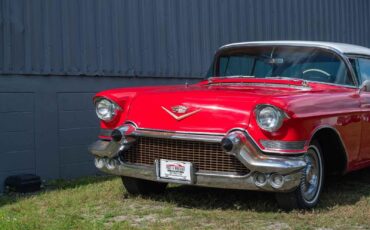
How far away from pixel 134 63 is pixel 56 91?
134 centimetres

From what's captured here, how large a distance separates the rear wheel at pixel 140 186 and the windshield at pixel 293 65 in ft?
4.87

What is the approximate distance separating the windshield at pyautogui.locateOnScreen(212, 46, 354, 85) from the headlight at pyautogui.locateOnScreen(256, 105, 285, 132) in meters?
1.28

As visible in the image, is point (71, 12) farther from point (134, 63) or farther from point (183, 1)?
point (183, 1)

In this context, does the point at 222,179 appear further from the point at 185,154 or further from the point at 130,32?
the point at 130,32

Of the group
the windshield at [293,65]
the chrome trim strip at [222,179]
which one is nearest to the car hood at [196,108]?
the chrome trim strip at [222,179]

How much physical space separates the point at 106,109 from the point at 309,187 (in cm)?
199

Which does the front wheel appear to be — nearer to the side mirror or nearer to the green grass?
the green grass

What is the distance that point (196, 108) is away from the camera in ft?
15.9

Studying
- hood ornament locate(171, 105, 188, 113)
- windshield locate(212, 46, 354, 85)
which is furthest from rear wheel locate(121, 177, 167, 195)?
windshield locate(212, 46, 354, 85)

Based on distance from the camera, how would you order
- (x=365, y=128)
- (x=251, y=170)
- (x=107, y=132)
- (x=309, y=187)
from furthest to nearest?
(x=365, y=128) → (x=107, y=132) → (x=309, y=187) → (x=251, y=170)

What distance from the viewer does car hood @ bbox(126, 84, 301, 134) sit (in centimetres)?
468

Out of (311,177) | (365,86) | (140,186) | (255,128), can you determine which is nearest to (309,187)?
(311,177)

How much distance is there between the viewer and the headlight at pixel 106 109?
17.6ft

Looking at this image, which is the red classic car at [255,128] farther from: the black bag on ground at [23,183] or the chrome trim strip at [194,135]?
the black bag on ground at [23,183]
